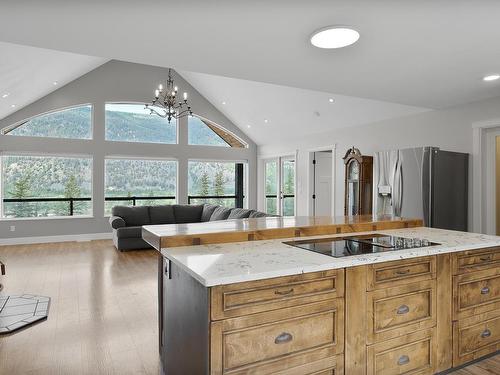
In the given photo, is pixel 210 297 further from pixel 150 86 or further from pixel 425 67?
pixel 150 86

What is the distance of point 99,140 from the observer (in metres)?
7.86

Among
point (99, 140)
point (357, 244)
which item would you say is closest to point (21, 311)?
point (357, 244)

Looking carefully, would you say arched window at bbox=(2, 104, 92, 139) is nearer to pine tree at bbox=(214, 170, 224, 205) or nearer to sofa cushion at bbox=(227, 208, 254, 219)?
pine tree at bbox=(214, 170, 224, 205)

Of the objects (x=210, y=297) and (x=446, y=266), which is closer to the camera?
(x=210, y=297)

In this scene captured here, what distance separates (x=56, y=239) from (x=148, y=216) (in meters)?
2.04

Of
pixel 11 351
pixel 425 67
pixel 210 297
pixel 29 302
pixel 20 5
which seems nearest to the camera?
pixel 210 297

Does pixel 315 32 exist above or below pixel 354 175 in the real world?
above

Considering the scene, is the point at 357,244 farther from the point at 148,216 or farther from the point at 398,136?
the point at 148,216

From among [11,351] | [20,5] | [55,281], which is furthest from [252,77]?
[55,281]

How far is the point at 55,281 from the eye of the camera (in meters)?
4.47

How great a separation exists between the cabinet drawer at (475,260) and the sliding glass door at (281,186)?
6.11 meters

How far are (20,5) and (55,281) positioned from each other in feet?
11.9

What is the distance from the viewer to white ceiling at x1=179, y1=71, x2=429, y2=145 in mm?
5855

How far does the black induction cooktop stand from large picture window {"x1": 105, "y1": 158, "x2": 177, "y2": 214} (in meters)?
6.75
